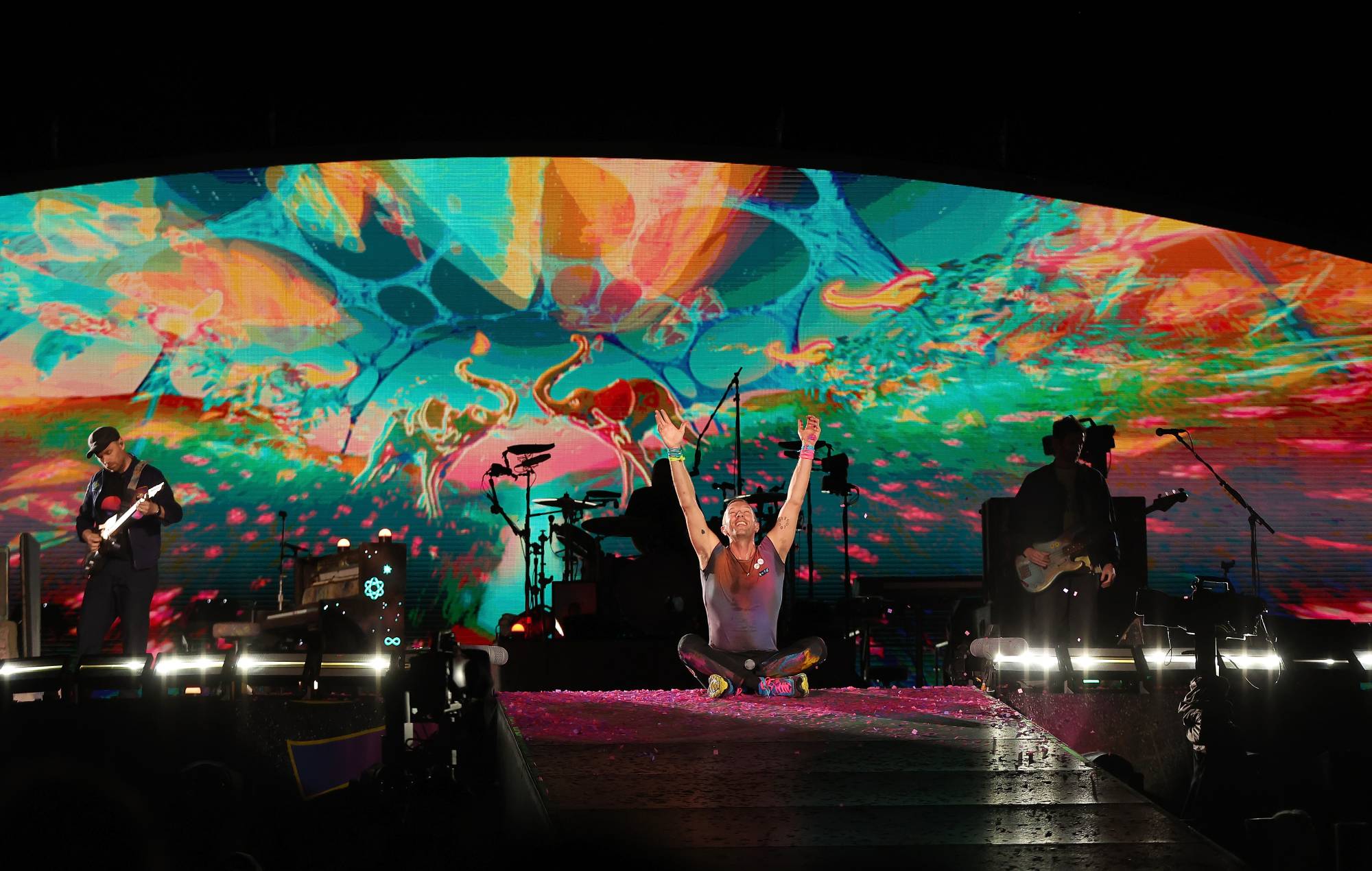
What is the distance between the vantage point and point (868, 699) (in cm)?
480

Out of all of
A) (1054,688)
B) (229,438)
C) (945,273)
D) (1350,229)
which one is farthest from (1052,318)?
(229,438)

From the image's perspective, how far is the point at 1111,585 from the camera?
277 inches

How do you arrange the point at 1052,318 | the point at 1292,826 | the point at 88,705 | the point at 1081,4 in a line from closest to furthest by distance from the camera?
the point at 1292,826 → the point at 88,705 → the point at 1081,4 → the point at 1052,318

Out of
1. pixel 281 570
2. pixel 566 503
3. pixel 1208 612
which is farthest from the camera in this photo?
pixel 281 570

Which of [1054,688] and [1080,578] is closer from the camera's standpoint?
[1054,688]

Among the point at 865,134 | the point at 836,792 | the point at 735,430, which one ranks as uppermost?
the point at 865,134

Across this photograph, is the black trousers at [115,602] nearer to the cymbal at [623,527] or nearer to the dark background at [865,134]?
the dark background at [865,134]

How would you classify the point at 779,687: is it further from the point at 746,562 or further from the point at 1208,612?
the point at 1208,612

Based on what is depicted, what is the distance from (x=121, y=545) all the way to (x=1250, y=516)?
8381mm

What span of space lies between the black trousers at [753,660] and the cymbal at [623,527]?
3638mm

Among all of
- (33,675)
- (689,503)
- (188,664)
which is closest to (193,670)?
(188,664)

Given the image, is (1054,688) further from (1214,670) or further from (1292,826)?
(1292,826)

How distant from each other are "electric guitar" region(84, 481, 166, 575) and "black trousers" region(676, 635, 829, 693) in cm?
303

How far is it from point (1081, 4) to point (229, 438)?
314 inches
